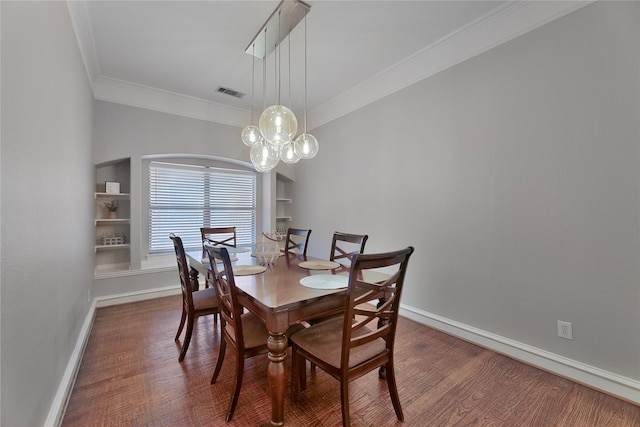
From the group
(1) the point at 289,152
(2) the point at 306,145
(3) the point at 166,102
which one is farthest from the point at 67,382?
(3) the point at 166,102

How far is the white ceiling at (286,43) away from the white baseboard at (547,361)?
2596 mm

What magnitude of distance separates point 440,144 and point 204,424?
300 centimetres

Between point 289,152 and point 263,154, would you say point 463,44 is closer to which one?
point 289,152

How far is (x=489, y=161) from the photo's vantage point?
2422 millimetres

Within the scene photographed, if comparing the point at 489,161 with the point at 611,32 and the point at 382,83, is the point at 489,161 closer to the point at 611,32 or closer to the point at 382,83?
the point at 611,32

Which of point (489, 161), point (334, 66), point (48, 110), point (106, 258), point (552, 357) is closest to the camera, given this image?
point (48, 110)

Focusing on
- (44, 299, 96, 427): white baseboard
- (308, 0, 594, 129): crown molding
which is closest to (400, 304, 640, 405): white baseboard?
(308, 0, 594, 129): crown molding

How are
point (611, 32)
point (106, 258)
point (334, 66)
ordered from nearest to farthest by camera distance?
point (611, 32), point (334, 66), point (106, 258)

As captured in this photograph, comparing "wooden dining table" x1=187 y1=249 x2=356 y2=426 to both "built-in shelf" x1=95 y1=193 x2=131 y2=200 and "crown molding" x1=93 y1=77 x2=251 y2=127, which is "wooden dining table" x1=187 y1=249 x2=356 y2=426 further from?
"crown molding" x1=93 y1=77 x2=251 y2=127

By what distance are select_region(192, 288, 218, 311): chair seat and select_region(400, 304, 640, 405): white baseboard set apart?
2184 mm

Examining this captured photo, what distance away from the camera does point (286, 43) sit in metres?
2.69

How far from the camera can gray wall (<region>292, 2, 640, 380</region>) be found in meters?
1.80

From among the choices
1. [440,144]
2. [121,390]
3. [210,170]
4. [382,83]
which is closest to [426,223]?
[440,144]

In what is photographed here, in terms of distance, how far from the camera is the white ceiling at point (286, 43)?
7.25 feet
